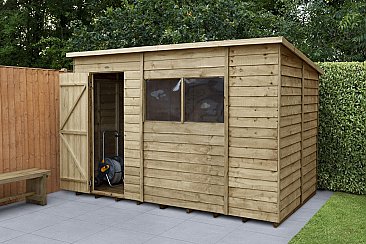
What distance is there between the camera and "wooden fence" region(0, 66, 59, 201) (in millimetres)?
6234

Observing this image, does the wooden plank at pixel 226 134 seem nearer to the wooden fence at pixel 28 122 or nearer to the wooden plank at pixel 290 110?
the wooden plank at pixel 290 110

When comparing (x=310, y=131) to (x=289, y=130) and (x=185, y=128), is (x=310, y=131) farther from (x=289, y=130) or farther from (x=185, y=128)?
(x=185, y=128)

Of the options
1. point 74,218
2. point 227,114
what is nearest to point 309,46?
point 227,114

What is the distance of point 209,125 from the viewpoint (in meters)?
5.63

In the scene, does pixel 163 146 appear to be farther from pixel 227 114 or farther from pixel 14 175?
pixel 14 175

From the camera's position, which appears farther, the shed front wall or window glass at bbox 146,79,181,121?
window glass at bbox 146,79,181,121

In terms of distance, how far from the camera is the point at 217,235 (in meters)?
4.93

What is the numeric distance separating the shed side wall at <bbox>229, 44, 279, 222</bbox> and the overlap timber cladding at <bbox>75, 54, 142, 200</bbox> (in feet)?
4.86

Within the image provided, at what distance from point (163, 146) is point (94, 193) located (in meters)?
1.50

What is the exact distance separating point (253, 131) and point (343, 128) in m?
2.44

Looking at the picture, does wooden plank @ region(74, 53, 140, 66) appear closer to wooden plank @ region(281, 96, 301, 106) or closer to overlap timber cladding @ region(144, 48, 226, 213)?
overlap timber cladding @ region(144, 48, 226, 213)

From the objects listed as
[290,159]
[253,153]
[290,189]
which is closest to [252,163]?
[253,153]

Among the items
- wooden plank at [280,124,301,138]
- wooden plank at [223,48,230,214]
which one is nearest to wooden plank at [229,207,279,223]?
wooden plank at [223,48,230,214]

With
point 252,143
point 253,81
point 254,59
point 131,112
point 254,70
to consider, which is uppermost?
point 254,59
